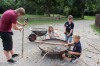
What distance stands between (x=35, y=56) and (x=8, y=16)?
1985mm

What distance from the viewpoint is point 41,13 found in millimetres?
36719

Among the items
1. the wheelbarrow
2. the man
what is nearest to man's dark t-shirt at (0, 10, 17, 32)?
the man

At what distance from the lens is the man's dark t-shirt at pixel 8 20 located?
656 centimetres

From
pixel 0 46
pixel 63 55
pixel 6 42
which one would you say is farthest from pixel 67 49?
pixel 0 46

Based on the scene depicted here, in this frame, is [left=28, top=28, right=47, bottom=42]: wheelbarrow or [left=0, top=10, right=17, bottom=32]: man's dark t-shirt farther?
[left=28, top=28, right=47, bottom=42]: wheelbarrow

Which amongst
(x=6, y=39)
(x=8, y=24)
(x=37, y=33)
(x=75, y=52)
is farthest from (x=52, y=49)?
(x=37, y=33)

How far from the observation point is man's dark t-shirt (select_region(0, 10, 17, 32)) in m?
6.56

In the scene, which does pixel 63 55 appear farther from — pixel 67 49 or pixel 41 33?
pixel 41 33

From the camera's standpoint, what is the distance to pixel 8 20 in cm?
664

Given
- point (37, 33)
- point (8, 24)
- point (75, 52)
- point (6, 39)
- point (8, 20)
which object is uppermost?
point (8, 20)

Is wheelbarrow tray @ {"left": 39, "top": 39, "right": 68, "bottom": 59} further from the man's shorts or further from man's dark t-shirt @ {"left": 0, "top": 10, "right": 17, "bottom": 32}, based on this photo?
man's dark t-shirt @ {"left": 0, "top": 10, "right": 17, "bottom": 32}

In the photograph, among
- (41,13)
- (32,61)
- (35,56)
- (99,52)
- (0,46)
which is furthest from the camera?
(41,13)

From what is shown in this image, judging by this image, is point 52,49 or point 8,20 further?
point 52,49

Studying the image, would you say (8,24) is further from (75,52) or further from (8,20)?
(75,52)
